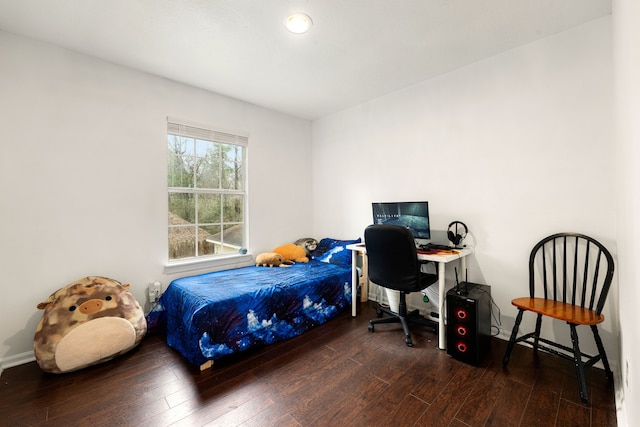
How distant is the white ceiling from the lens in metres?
1.86

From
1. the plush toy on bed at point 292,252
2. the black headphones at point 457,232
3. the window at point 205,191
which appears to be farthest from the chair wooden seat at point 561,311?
the window at point 205,191

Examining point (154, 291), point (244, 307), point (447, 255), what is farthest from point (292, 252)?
point (447, 255)

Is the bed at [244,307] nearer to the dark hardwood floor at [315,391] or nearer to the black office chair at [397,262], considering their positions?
the dark hardwood floor at [315,391]

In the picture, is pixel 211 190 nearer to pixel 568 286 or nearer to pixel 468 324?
pixel 468 324

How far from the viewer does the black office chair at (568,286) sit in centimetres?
180

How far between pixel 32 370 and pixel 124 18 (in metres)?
2.74

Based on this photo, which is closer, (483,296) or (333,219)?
(483,296)

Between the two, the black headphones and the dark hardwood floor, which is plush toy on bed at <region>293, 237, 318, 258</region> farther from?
the black headphones

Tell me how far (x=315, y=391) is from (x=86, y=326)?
181cm

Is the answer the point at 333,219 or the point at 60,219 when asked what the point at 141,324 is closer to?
the point at 60,219

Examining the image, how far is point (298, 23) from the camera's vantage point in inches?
79.0

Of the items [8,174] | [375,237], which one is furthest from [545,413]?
[8,174]

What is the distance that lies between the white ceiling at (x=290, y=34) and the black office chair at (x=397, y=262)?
1596mm

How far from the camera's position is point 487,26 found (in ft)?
6.80
